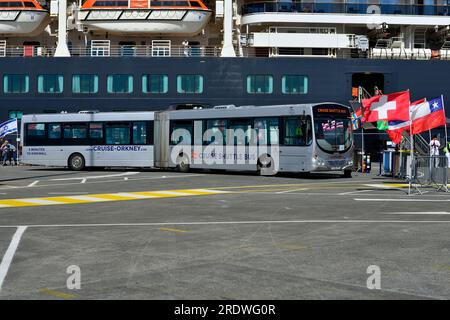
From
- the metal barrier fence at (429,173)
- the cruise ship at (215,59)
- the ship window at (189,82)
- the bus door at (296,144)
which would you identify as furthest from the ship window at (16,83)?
the metal barrier fence at (429,173)

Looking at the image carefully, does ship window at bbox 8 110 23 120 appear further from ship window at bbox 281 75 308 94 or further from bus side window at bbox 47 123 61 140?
ship window at bbox 281 75 308 94

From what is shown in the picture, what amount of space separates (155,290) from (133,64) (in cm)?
3189

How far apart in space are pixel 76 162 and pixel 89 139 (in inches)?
51.2

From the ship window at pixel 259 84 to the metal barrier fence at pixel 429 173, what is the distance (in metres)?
16.0

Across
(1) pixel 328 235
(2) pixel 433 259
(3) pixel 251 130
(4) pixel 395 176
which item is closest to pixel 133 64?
(3) pixel 251 130

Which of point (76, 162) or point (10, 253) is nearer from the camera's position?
point (10, 253)

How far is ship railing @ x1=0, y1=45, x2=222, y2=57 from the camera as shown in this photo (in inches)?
1523

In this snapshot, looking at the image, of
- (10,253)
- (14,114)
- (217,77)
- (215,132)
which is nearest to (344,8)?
(217,77)

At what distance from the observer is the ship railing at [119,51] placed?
127 feet

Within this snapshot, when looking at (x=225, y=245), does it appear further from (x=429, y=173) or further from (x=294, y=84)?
(x=294, y=84)

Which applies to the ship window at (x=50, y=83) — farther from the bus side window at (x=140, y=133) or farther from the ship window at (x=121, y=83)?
the bus side window at (x=140, y=133)

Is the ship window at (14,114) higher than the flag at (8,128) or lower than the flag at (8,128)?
higher

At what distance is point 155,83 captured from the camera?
3803 cm

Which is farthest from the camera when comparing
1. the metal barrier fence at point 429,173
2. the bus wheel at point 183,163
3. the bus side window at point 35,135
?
the bus side window at point 35,135
